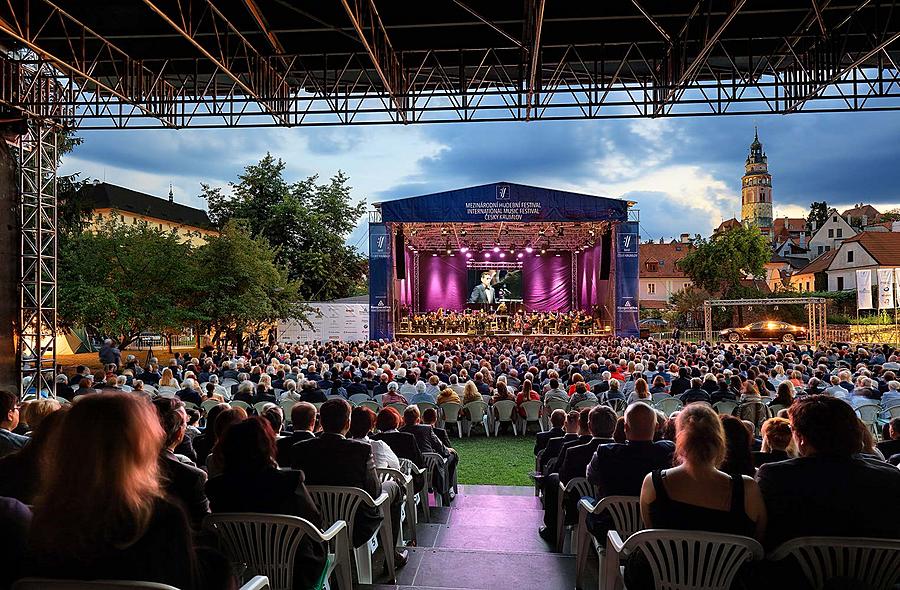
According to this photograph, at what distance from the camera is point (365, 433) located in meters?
4.23

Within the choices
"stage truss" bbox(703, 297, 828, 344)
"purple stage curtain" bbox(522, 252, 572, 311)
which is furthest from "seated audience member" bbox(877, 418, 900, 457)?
"purple stage curtain" bbox(522, 252, 572, 311)

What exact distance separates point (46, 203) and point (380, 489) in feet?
39.7

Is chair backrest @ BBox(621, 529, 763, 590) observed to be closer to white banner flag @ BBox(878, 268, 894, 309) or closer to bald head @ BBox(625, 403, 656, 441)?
bald head @ BBox(625, 403, 656, 441)

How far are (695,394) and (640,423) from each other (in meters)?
5.04

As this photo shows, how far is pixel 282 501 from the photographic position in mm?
2762

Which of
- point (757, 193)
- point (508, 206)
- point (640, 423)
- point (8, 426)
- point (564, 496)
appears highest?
point (757, 193)

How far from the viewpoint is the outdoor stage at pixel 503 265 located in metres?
21.4

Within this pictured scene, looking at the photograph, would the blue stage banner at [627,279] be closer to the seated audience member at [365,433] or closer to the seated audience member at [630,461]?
the seated audience member at [365,433]

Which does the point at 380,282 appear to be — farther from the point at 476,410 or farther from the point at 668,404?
the point at 668,404

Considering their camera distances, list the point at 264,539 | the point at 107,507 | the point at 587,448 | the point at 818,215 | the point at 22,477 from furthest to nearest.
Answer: the point at 818,215 → the point at 587,448 → the point at 22,477 → the point at 264,539 → the point at 107,507

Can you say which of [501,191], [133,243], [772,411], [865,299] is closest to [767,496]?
[772,411]

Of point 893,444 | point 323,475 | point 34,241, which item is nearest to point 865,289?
point 893,444

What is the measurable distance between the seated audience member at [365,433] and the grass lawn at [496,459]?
2.79 m

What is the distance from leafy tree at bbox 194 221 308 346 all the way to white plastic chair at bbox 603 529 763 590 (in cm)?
1777
